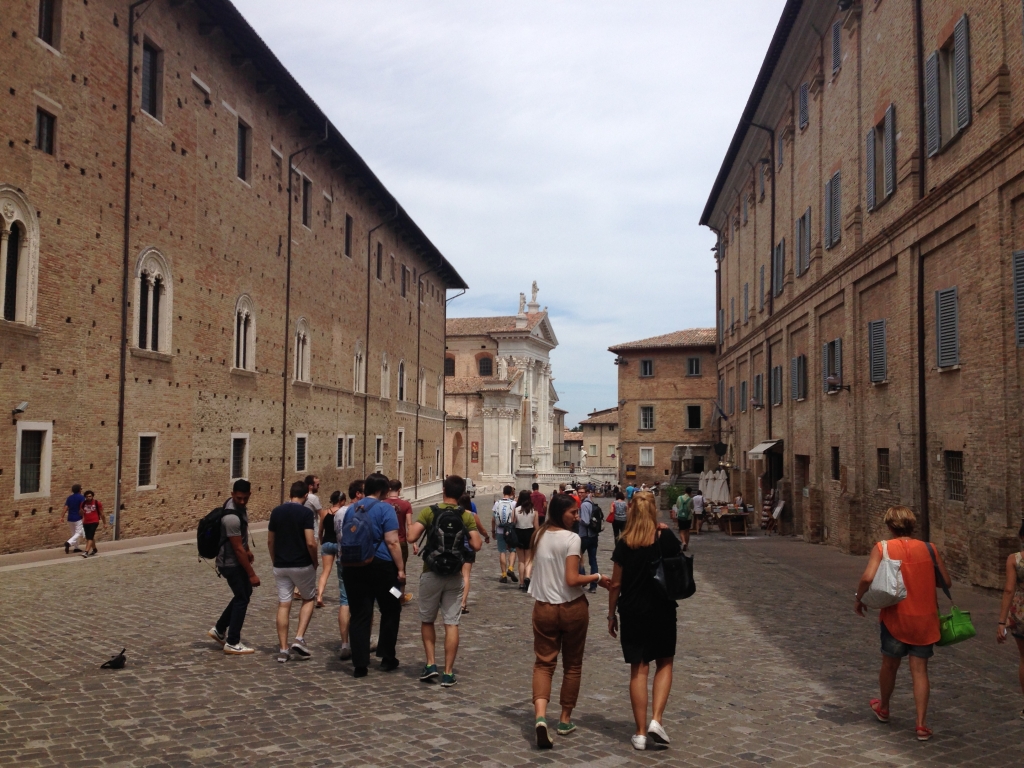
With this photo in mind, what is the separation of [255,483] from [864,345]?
50.8 ft

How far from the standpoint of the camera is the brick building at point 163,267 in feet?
48.0

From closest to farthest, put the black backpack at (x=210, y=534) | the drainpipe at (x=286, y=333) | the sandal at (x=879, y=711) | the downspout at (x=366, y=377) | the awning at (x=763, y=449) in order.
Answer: the sandal at (x=879, y=711) < the black backpack at (x=210, y=534) < the awning at (x=763, y=449) < the drainpipe at (x=286, y=333) < the downspout at (x=366, y=377)

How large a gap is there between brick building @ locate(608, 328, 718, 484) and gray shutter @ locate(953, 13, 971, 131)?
34.2 meters

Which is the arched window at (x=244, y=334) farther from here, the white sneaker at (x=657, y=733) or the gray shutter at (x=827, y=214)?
the white sneaker at (x=657, y=733)

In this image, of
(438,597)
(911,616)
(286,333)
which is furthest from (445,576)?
(286,333)

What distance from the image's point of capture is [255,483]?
23.7 meters

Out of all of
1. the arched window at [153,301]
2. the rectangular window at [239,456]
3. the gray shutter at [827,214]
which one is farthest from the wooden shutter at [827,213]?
the rectangular window at [239,456]

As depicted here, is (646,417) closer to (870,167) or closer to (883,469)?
(883,469)

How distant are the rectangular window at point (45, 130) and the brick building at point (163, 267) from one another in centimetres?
4

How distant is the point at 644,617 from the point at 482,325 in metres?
70.4

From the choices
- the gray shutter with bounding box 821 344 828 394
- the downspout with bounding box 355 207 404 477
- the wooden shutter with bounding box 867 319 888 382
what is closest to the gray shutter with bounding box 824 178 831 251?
the gray shutter with bounding box 821 344 828 394

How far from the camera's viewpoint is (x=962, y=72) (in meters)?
12.3

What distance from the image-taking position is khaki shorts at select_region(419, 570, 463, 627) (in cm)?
687

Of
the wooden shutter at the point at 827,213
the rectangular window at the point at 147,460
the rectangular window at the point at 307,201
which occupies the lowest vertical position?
the rectangular window at the point at 147,460
